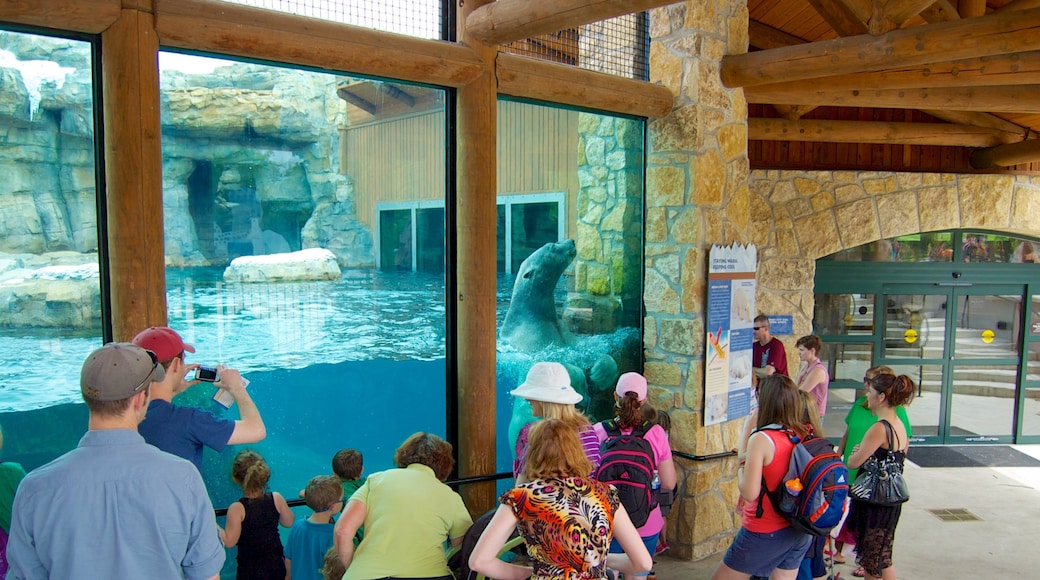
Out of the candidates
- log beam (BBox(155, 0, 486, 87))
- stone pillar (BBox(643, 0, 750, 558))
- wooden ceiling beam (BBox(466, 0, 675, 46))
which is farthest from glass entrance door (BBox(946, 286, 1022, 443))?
log beam (BBox(155, 0, 486, 87))

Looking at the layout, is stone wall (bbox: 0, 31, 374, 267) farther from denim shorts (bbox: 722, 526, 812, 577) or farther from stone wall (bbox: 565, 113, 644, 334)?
denim shorts (bbox: 722, 526, 812, 577)

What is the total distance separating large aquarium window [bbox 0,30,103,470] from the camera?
120 inches

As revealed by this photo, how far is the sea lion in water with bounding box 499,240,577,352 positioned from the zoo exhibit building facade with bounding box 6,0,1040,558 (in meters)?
0.09

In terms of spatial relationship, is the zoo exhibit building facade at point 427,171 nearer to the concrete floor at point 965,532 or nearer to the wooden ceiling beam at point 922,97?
the wooden ceiling beam at point 922,97

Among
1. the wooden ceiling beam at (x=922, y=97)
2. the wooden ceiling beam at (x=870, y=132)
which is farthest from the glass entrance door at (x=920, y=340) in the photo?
the wooden ceiling beam at (x=922, y=97)

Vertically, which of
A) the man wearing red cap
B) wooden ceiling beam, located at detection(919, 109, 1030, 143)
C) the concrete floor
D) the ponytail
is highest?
wooden ceiling beam, located at detection(919, 109, 1030, 143)

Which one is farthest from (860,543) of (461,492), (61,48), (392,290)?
(61,48)

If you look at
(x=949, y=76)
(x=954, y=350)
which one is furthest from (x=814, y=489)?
(x=954, y=350)

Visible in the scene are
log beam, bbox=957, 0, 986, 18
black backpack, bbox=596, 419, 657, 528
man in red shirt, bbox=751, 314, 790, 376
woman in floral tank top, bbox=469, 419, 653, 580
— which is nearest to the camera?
woman in floral tank top, bbox=469, 419, 653, 580

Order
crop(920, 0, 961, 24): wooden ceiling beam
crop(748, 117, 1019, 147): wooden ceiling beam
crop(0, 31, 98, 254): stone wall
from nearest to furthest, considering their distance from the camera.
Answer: crop(0, 31, 98, 254): stone wall → crop(920, 0, 961, 24): wooden ceiling beam → crop(748, 117, 1019, 147): wooden ceiling beam

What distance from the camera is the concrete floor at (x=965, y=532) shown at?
5125 mm

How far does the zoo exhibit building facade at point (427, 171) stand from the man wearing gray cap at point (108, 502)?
1276 millimetres

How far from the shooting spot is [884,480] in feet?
13.4

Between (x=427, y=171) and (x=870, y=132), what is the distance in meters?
5.69
